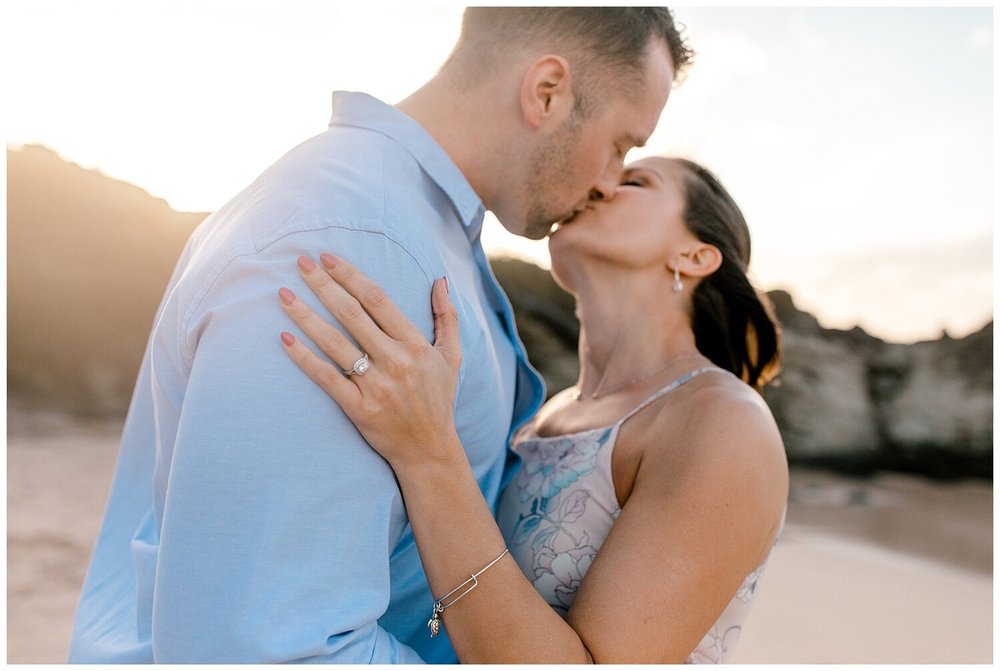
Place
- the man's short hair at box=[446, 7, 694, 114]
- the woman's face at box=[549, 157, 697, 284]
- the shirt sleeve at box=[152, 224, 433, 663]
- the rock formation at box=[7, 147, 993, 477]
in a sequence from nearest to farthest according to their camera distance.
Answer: the shirt sleeve at box=[152, 224, 433, 663], the man's short hair at box=[446, 7, 694, 114], the woman's face at box=[549, 157, 697, 284], the rock formation at box=[7, 147, 993, 477]

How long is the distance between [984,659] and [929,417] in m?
3.48

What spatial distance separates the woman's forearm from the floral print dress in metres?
0.43

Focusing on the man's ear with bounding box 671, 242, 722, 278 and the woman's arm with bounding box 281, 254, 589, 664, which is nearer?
the woman's arm with bounding box 281, 254, 589, 664

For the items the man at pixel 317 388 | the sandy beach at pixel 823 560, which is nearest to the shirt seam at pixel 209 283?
the man at pixel 317 388

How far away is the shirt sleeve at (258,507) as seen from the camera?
3.53ft

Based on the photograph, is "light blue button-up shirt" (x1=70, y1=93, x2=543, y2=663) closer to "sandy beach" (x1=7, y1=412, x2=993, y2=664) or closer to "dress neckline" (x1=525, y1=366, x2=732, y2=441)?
"dress neckline" (x1=525, y1=366, x2=732, y2=441)

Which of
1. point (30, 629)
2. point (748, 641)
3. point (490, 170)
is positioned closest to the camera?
point (490, 170)

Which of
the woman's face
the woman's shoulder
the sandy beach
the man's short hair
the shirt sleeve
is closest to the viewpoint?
the shirt sleeve

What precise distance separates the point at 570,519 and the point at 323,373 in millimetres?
961

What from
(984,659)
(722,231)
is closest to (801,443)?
(984,659)

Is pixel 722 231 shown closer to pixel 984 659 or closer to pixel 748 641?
pixel 748 641

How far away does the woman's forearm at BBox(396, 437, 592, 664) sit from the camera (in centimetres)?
126

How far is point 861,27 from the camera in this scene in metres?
4.07

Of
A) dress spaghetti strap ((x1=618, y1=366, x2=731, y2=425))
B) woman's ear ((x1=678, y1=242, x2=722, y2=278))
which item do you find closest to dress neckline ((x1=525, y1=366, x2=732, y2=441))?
dress spaghetti strap ((x1=618, y1=366, x2=731, y2=425))
